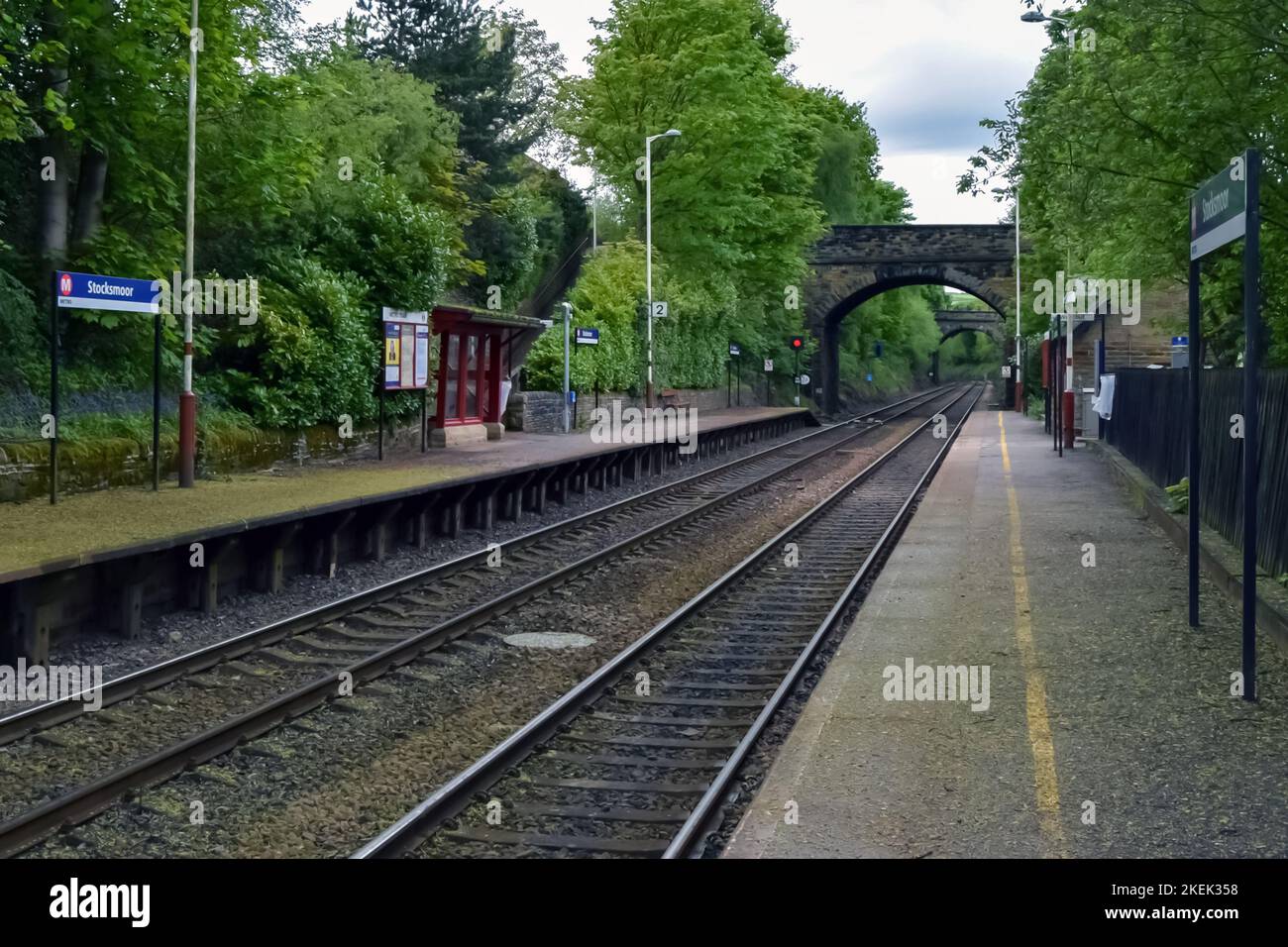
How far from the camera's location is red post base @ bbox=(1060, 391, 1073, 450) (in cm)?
3144

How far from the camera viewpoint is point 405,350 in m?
24.3

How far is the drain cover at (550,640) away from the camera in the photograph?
39.0 ft

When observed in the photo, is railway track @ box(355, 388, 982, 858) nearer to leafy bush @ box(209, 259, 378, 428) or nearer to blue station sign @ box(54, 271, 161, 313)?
blue station sign @ box(54, 271, 161, 313)

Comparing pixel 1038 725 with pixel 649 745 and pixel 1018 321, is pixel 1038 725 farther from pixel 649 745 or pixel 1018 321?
pixel 1018 321

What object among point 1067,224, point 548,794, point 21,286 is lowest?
point 548,794

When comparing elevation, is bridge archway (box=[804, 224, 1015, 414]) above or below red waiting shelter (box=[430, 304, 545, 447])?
above

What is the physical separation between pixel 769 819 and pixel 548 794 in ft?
4.87

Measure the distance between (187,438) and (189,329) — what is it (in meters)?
1.40

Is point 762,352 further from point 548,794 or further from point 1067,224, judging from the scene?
point 548,794

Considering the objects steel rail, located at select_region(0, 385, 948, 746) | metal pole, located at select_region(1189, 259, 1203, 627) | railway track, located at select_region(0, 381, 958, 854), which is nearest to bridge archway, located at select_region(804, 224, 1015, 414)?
railway track, located at select_region(0, 381, 958, 854)

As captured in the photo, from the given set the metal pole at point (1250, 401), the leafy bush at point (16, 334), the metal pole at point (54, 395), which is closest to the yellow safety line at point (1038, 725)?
the metal pole at point (1250, 401)
